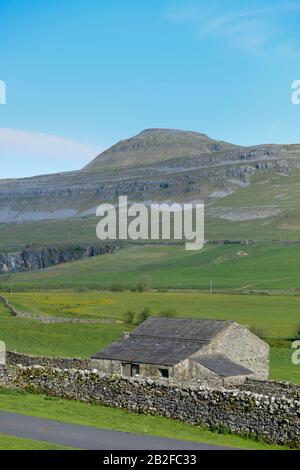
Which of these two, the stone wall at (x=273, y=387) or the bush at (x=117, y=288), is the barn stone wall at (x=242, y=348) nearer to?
the stone wall at (x=273, y=387)

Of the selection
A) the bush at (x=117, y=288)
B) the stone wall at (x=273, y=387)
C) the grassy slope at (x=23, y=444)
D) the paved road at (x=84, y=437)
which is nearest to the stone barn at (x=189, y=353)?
the stone wall at (x=273, y=387)

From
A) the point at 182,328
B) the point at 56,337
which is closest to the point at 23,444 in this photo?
the point at 182,328

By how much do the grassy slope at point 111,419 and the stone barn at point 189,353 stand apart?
10.6 metres

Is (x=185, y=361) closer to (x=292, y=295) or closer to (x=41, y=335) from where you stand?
(x=41, y=335)

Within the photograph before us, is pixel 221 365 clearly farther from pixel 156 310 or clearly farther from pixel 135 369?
pixel 156 310

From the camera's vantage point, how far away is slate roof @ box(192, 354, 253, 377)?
40438mm

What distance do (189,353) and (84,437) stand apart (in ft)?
63.9

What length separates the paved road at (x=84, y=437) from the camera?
22719 millimetres

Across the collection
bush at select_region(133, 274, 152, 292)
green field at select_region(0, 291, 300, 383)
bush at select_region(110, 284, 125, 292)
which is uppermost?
green field at select_region(0, 291, 300, 383)

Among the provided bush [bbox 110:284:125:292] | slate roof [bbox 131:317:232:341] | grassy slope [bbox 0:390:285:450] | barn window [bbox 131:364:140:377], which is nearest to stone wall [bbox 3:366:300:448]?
grassy slope [bbox 0:390:285:450]

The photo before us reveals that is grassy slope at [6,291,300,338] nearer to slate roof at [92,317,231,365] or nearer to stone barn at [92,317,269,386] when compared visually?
stone barn at [92,317,269,386]

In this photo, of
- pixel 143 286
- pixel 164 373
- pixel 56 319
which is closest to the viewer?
pixel 164 373

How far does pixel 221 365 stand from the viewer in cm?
4219

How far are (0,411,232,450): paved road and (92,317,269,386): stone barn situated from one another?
47.8 ft
